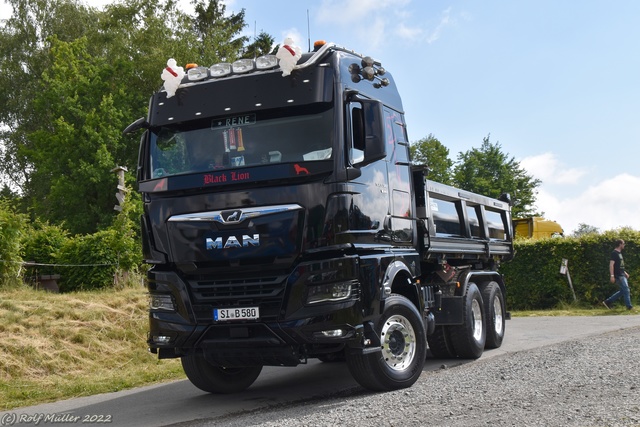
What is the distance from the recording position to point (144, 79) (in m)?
40.9

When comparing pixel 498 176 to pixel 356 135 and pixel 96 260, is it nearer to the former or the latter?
pixel 96 260

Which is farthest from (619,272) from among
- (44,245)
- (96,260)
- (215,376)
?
(44,245)

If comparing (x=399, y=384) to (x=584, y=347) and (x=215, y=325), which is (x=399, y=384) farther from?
(x=584, y=347)

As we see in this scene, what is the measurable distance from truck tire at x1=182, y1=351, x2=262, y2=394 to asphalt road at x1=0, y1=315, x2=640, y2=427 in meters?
0.11

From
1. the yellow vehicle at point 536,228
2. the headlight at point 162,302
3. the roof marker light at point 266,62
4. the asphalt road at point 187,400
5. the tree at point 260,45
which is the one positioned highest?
the tree at point 260,45

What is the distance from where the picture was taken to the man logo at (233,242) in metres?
7.00

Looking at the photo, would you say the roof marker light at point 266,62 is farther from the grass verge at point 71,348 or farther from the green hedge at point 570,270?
the green hedge at point 570,270

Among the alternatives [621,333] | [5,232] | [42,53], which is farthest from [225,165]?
[42,53]

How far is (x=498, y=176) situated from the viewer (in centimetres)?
6481

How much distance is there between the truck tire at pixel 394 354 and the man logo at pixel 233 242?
1.51 meters

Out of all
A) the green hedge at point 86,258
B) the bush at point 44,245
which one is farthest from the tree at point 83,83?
the green hedge at point 86,258

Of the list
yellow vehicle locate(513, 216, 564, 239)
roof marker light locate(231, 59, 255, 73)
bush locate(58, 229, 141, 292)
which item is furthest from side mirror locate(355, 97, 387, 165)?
yellow vehicle locate(513, 216, 564, 239)

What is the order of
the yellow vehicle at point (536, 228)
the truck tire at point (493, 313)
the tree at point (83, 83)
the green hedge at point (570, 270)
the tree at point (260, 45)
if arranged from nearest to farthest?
the truck tire at point (493, 313) < the green hedge at point (570, 270) < the yellow vehicle at point (536, 228) < the tree at point (83, 83) < the tree at point (260, 45)

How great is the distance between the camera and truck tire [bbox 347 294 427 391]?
7363mm
